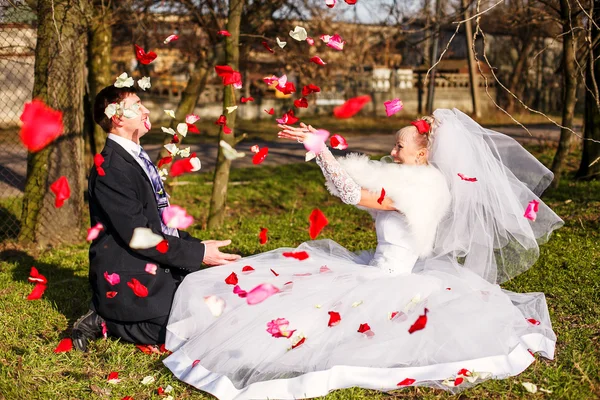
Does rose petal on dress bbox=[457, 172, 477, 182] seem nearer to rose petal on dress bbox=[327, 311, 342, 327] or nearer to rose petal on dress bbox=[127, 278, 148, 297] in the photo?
rose petal on dress bbox=[327, 311, 342, 327]

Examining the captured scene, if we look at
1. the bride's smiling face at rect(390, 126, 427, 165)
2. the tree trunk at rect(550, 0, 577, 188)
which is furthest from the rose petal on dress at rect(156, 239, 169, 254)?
the tree trunk at rect(550, 0, 577, 188)

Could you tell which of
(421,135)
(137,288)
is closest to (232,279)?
(137,288)

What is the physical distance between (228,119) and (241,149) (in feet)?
26.2

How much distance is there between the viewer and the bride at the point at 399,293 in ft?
12.3

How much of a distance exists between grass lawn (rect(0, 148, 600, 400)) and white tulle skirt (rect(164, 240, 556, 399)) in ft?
0.35

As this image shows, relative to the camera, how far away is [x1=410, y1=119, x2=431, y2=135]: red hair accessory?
14.1 ft

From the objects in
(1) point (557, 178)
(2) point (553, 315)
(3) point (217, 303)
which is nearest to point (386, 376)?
(3) point (217, 303)

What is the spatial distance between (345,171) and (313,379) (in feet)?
4.58

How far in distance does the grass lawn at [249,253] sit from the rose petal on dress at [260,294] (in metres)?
0.63

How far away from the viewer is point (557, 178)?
886 cm

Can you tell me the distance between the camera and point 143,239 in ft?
13.5

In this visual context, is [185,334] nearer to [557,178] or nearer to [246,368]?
[246,368]

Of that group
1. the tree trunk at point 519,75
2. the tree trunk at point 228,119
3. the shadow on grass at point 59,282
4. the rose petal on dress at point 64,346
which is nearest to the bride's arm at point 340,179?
the rose petal on dress at point 64,346

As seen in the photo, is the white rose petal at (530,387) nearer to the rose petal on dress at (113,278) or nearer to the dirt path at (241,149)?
the rose petal on dress at (113,278)
